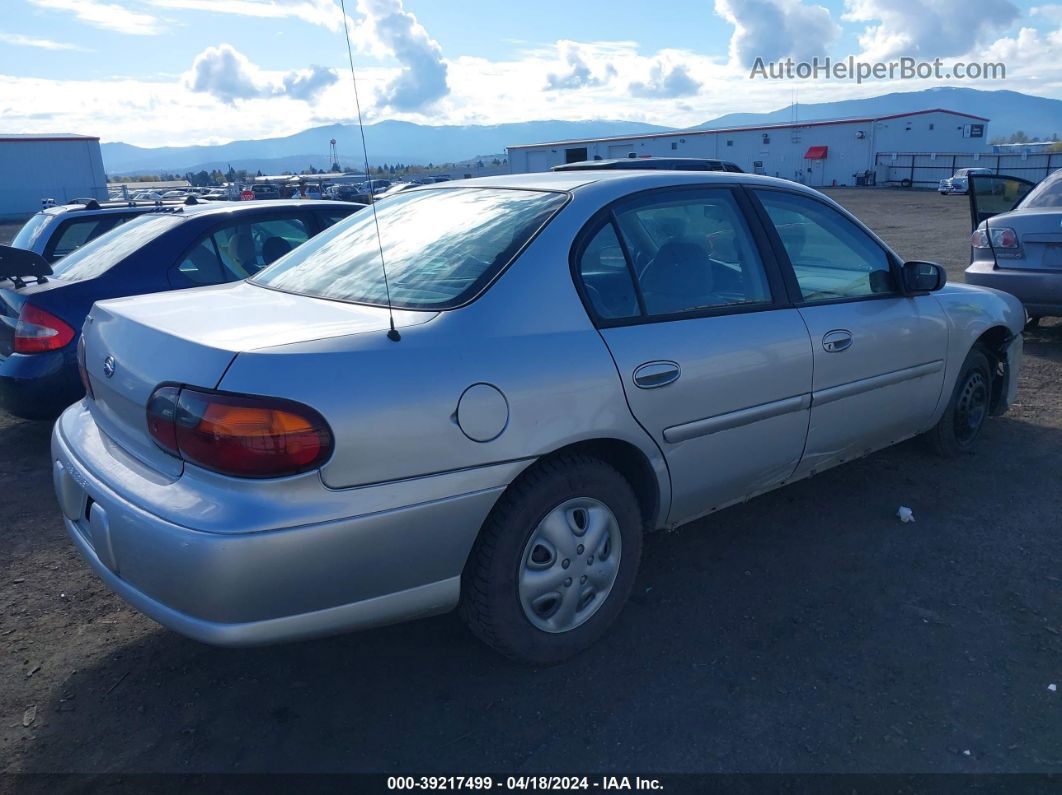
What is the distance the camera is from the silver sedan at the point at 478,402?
2.23m

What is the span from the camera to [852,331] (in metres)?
3.63

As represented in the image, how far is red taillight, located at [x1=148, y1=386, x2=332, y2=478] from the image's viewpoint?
219 cm

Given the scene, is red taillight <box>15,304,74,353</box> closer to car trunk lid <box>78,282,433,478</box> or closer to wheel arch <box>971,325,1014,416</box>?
car trunk lid <box>78,282,433,478</box>

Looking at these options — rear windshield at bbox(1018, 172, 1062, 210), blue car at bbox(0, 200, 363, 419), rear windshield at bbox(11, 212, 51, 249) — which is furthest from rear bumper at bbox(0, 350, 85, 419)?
rear windshield at bbox(1018, 172, 1062, 210)

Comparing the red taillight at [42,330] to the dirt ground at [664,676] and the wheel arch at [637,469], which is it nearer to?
the dirt ground at [664,676]

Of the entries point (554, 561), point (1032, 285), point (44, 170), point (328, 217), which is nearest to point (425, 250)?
point (554, 561)

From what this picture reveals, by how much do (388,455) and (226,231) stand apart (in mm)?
3886

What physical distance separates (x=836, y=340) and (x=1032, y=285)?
448cm

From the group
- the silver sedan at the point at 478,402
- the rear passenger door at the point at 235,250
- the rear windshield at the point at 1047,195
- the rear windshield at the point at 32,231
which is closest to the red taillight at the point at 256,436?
the silver sedan at the point at 478,402

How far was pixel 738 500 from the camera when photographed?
3459mm

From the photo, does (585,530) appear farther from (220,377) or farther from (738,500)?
(220,377)

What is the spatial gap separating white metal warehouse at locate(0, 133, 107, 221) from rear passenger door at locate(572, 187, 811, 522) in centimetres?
4915

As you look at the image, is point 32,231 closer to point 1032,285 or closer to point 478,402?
point 478,402

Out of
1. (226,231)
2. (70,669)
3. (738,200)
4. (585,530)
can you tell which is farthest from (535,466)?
(226,231)
